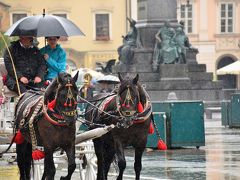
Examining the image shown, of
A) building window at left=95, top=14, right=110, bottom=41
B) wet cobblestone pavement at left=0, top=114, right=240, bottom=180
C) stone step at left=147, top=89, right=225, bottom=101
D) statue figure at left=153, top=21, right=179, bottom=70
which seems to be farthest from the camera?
building window at left=95, top=14, right=110, bottom=41

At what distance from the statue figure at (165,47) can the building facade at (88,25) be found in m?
45.6

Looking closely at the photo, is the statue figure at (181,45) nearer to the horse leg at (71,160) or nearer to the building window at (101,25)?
the horse leg at (71,160)

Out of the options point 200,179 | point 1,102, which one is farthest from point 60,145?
point 200,179

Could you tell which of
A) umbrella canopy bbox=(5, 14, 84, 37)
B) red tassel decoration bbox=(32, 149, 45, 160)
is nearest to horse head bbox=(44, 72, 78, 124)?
red tassel decoration bbox=(32, 149, 45, 160)

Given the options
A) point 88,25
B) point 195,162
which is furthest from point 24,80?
point 88,25

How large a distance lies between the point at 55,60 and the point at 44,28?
1.70ft

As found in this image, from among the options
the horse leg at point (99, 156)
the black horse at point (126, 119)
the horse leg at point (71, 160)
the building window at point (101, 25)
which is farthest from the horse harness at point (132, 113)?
the building window at point (101, 25)

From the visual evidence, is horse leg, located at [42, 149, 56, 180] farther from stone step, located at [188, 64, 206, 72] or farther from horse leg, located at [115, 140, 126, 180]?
stone step, located at [188, 64, 206, 72]

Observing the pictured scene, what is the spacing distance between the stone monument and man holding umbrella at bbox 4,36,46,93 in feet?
78.3

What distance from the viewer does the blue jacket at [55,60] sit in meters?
15.9

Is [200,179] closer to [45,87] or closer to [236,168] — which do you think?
[236,168]

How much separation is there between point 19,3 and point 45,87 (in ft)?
231

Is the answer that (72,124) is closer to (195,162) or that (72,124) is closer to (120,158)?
(120,158)

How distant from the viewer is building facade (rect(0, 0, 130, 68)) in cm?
8606
